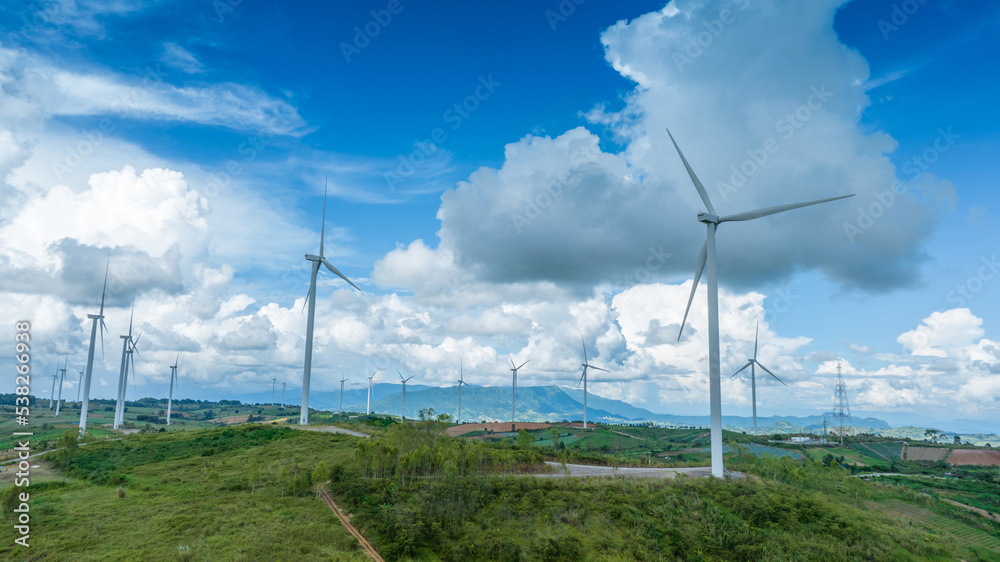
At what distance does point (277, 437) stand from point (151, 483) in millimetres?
34080

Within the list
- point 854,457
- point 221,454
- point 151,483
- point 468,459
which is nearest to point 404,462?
point 468,459

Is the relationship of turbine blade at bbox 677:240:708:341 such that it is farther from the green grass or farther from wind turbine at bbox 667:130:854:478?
the green grass

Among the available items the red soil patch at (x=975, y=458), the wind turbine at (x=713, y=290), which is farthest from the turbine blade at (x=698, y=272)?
the red soil patch at (x=975, y=458)

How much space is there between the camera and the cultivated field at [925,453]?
170m

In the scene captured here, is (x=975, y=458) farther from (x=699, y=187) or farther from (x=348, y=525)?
(x=348, y=525)

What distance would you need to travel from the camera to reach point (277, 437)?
10438 centimetres

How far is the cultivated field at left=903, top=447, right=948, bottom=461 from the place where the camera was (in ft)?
557

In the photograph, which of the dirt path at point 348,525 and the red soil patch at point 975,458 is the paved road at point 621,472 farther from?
the red soil patch at point 975,458

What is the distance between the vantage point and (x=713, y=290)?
7344 cm

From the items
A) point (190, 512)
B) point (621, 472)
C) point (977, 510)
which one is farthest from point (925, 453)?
point (190, 512)

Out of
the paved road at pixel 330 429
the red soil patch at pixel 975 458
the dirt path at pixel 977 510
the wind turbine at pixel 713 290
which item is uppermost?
the wind turbine at pixel 713 290

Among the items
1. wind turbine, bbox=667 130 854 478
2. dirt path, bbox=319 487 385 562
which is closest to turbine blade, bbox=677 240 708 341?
wind turbine, bbox=667 130 854 478

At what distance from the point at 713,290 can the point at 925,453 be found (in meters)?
170

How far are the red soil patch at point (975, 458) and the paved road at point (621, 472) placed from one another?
132 metres
